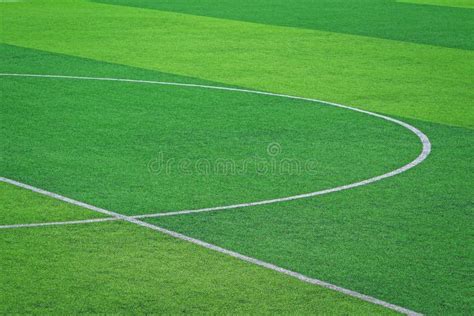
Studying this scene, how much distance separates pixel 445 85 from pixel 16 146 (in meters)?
6.49

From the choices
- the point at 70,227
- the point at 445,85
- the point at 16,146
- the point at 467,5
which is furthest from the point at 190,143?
the point at 467,5

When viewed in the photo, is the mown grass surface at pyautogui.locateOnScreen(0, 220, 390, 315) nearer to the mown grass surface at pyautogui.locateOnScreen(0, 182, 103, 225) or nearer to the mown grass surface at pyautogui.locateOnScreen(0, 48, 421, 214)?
the mown grass surface at pyautogui.locateOnScreen(0, 182, 103, 225)

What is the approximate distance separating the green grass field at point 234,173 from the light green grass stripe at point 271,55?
0.06m

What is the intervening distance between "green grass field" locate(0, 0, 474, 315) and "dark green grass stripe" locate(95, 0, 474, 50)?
1.26 m


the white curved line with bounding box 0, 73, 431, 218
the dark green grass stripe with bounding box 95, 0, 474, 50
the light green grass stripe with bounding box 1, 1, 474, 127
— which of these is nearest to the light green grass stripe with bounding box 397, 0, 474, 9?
the dark green grass stripe with bounding box 95, 0, 474, 50

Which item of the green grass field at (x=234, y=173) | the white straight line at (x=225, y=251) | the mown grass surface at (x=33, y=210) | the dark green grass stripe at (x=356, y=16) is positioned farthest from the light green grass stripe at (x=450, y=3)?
the mown grass surface at (x=33, y=210)

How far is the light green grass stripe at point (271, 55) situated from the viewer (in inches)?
527

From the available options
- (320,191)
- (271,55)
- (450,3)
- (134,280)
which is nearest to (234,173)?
(320,191)

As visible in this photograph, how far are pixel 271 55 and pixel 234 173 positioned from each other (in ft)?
25.2

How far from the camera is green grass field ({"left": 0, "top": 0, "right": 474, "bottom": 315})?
6605mm

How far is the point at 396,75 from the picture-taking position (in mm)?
15023

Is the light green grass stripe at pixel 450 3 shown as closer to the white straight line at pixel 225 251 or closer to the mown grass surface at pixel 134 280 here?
the white straight line at pixel 225 251

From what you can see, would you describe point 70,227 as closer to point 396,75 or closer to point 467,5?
point 396,75

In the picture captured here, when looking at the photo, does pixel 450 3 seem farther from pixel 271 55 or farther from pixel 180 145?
pixel 180 145
